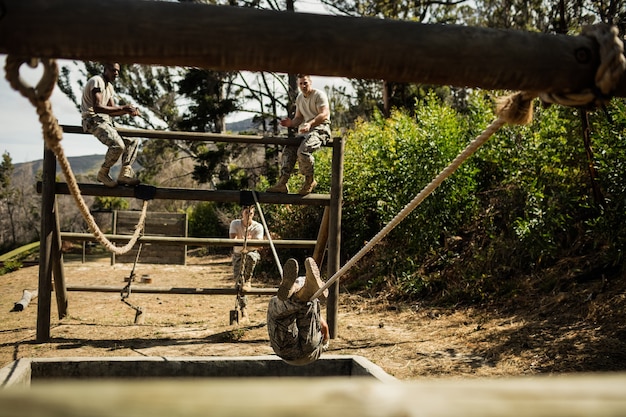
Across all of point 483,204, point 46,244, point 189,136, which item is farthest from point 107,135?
point 483,204

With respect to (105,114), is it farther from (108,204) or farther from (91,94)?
(108,204)

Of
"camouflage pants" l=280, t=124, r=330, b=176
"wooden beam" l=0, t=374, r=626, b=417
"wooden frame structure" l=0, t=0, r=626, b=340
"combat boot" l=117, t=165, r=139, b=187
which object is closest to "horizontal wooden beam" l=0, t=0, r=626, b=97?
"wooden frame structure" l=0, t=0, r=626, b=340

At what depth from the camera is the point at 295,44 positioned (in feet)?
5.33

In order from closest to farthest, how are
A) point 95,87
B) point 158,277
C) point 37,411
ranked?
point 37,411 → point 95,87 → point 158,277

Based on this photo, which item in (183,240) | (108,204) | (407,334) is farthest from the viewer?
(108,204)

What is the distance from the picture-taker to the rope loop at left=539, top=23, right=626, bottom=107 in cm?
172

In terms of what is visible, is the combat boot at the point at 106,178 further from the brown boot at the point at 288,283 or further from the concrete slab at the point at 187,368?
the brown boot at the point at 288,283

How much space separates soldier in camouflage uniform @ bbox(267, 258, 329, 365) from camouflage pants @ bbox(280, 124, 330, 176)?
263 centimetres

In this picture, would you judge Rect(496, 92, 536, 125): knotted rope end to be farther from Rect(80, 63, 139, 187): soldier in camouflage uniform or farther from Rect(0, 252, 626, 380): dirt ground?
Rect(80, 63, 139, 187): soldier in camouflage uniform

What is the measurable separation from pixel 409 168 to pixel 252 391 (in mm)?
8732

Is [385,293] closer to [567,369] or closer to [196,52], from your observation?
[567,369]

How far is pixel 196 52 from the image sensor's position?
5.29 ft

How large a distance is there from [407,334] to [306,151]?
8.17 feet

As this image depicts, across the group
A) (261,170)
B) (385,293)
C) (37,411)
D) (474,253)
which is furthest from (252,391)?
(261,170)
